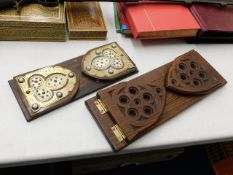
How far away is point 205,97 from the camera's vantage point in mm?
583

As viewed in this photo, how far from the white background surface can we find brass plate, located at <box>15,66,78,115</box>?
0.02 m

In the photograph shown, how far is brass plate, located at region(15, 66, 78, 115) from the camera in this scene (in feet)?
1.61

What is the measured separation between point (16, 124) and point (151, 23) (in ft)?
1.19

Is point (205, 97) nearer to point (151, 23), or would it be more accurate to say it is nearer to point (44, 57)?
point (151, 23)

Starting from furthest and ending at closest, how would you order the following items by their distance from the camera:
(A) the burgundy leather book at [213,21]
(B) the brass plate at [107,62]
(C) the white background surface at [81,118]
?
(A) the burgundy leather book at [213,21]
(B) the brass plate at [107,62]
(C) the white background surface at [81,118]

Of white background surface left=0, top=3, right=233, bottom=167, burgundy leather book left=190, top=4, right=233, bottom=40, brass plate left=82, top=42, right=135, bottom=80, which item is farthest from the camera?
burgundy leather book left=190, top=4, right=233, bottom=40

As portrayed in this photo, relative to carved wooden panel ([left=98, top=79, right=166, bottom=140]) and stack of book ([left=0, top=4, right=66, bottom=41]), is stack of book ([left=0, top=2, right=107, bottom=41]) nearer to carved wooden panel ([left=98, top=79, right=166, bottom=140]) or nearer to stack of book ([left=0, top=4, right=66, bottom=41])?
stack of book ([left=0, top=4, right=66, bottom=41])

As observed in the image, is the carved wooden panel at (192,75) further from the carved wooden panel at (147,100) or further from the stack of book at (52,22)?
the stack of book at (52,22)

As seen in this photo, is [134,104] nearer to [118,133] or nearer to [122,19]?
[118,133]

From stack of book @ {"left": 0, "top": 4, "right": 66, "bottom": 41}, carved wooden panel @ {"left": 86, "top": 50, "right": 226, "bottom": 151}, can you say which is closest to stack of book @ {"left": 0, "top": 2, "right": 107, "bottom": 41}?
stack of book @ {"left": 0, "top": 4, "right": 66, "bottom": 41}

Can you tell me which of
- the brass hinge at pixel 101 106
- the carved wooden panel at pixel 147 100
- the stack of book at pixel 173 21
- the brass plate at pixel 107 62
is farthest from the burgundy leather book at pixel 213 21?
the brass hinge at pixel 101 106

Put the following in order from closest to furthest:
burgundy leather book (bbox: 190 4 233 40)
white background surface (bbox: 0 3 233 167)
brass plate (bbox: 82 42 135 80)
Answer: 1. white background surface (bbox: 0 3 233 167)
2. brass plate (bbox: 82 42 135 80)
3. burgundy leather book (bbox: 190 4 233 40)

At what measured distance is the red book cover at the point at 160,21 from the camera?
0.63 m

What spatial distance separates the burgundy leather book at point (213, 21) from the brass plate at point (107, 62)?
216 mm
